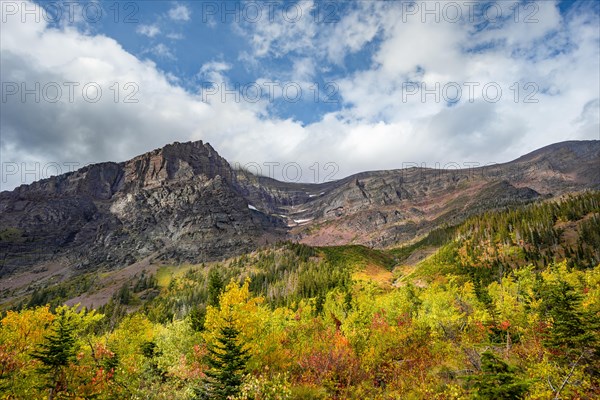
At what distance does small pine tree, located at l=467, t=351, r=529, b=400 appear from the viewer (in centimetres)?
1131

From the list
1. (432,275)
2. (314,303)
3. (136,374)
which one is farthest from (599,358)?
(432,275)

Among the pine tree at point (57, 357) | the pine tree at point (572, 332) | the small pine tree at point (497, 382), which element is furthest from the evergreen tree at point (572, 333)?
the pine tree at point (57, 357)

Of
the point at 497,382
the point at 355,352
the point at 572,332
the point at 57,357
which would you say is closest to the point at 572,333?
the point at 572,332

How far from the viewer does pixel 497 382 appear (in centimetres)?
1196

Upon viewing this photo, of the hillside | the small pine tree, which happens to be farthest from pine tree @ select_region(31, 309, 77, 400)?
the small pine tree

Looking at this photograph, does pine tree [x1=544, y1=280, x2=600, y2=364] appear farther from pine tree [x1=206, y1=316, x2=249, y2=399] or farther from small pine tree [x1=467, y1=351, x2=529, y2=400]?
pine tree [x1=206, y1=316, x2=249, y2=399]

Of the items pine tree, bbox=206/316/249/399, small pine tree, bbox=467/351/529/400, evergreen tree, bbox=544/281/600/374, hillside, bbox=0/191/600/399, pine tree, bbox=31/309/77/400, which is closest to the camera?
small pine tree, bbox=467/351/529/400

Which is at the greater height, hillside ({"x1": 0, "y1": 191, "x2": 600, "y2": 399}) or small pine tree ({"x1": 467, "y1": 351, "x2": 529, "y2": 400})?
small pine tree ({"x1": 467, "y1": 351, "x2": 529, "y2": 400})

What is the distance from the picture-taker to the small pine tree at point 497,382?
11312 millimetres

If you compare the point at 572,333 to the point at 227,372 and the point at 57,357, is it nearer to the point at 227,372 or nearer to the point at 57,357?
the point at 227,372

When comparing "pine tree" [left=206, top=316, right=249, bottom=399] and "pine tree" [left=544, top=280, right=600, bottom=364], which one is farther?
"pine tree" [left=544, top=280, right=600, bottom=364]

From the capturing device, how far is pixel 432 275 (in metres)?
162

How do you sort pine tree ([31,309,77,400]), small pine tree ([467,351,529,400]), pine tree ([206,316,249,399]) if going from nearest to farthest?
small pine tree ([467,351,529,400]) → pine tree ([206,316,249,399]) → pine tree ([31,309,77,400])

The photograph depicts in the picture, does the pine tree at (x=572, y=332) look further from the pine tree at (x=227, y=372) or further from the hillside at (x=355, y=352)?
the pine tree at (x=227, y=372)
